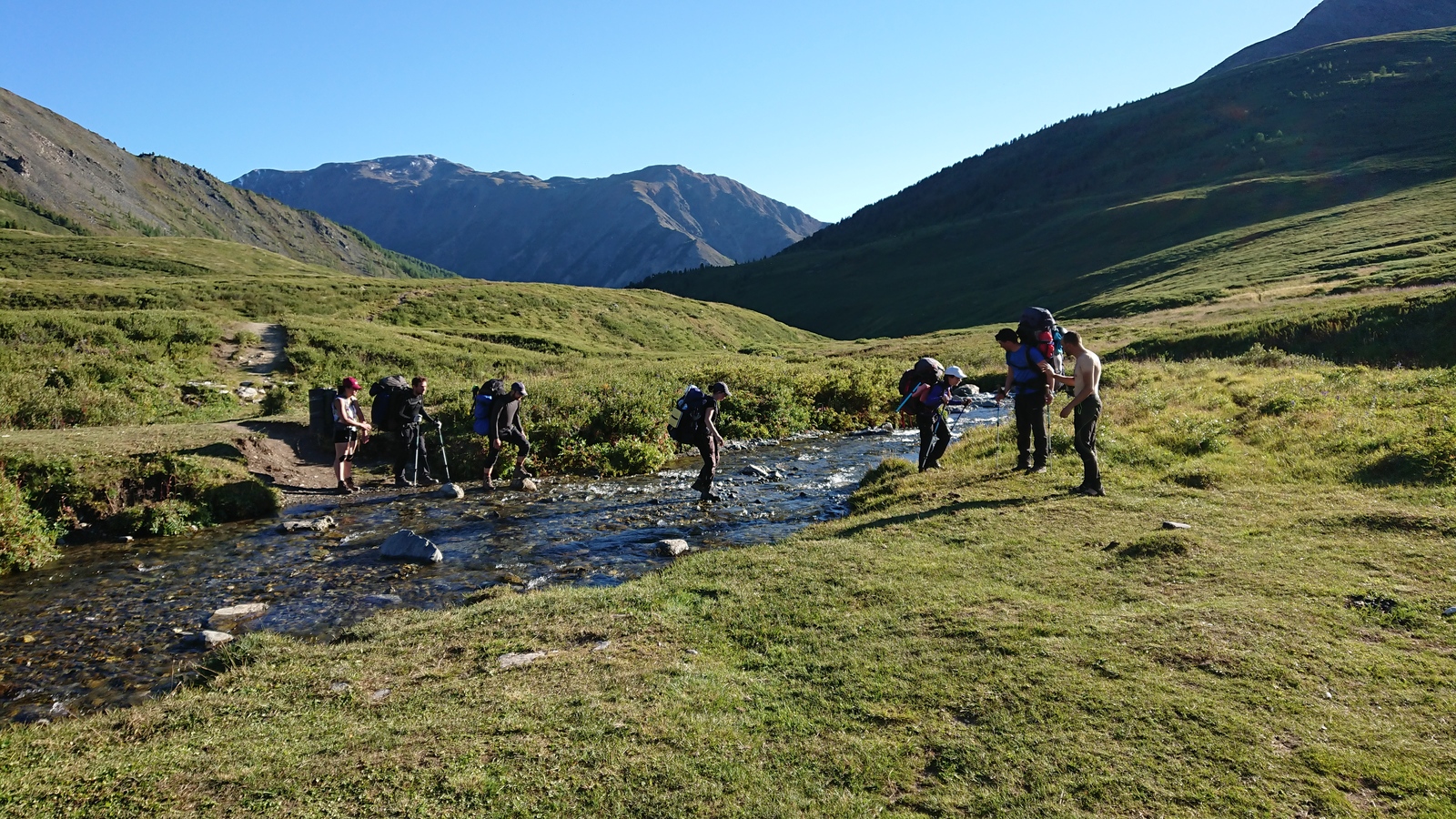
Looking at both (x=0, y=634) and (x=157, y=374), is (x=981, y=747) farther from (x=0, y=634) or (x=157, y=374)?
(x=157, y=374)

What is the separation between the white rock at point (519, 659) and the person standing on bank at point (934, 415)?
479 inches

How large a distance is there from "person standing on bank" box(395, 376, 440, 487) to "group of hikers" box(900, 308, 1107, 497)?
1378 cm

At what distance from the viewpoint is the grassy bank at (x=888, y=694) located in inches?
218

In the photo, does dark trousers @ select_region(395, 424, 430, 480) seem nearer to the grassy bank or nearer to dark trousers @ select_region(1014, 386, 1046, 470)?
the grassy bank

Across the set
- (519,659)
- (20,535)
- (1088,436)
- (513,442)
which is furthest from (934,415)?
(20,535)

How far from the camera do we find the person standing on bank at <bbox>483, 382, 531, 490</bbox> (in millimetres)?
20766

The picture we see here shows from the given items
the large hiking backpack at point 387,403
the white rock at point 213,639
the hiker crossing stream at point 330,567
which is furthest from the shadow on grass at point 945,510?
the large hiking backpack at point 387,403

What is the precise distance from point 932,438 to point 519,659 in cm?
1338

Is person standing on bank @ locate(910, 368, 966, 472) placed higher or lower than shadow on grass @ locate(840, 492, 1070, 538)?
higher

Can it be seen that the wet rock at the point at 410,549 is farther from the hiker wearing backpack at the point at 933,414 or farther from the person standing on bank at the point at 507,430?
the hiker wearing backpack at the point at 933,414

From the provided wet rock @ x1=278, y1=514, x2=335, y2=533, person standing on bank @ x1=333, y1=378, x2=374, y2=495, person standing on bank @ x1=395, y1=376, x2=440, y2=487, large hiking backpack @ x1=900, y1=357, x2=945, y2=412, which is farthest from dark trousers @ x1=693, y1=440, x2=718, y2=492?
person standing on bank @ x1=333, y1=378, x2=374, y2=495

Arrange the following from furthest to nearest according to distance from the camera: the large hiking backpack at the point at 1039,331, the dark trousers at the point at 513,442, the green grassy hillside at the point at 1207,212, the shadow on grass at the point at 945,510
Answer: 1. the green grassy hillside at the point at 1207,212
2. the dark trousers at the point at 513,442
3. the large hiking backpack at the point at 1039,331
4. the shadow on grass at the point at 945,510

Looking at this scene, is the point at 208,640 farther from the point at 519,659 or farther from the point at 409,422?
the point at 409,422

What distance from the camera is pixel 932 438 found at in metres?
19.0
